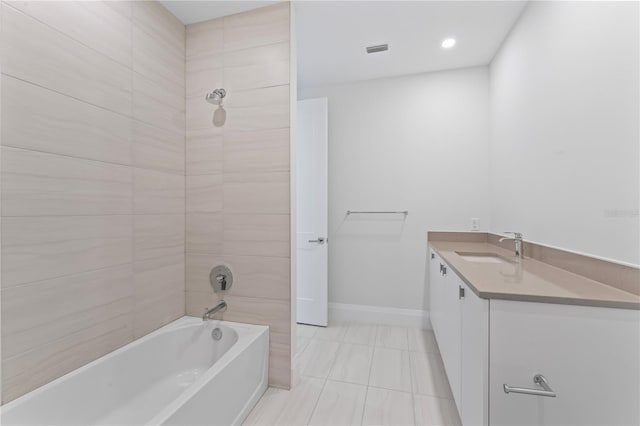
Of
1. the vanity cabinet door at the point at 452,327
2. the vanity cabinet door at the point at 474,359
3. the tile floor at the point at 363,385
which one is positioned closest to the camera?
the vanity cabinet door at the point at 474,359

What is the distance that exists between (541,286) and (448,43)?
6.64 ft

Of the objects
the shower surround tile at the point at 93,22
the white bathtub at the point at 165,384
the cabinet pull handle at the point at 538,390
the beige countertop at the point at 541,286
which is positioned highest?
the shower surround tile at the point at 93,22

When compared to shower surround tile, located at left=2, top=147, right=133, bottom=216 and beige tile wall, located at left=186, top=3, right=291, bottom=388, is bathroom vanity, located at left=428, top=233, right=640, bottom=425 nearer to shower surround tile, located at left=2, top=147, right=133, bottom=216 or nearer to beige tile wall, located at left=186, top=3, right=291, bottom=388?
beige tile wall, located at left=186, top=3, right=291, bottom=388

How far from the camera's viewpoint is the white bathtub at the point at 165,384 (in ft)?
3.63

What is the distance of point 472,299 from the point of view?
113cm

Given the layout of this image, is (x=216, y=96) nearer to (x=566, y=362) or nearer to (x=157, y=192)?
(x=157, y=192)

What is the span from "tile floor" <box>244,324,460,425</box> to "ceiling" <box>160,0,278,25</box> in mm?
2429

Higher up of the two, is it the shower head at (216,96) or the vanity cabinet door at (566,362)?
the shower head at (216,96)

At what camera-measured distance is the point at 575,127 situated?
4.27ft

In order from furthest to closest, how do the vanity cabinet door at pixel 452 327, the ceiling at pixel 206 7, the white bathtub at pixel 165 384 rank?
the ceiling at pixel 206 7
the vanity cabinet door at pixel 452 327
the white bathtub at pixel 165 384

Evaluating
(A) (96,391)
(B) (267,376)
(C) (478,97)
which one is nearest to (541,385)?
(B) (267,376)

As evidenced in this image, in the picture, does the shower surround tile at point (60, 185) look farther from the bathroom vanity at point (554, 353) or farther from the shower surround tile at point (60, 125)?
the bathroom vanity at point (554, 353)

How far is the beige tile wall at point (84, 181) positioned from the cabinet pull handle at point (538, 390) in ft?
6.18

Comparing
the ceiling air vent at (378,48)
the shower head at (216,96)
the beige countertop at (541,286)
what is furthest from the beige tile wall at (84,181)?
the beige countertop at (541,286)
